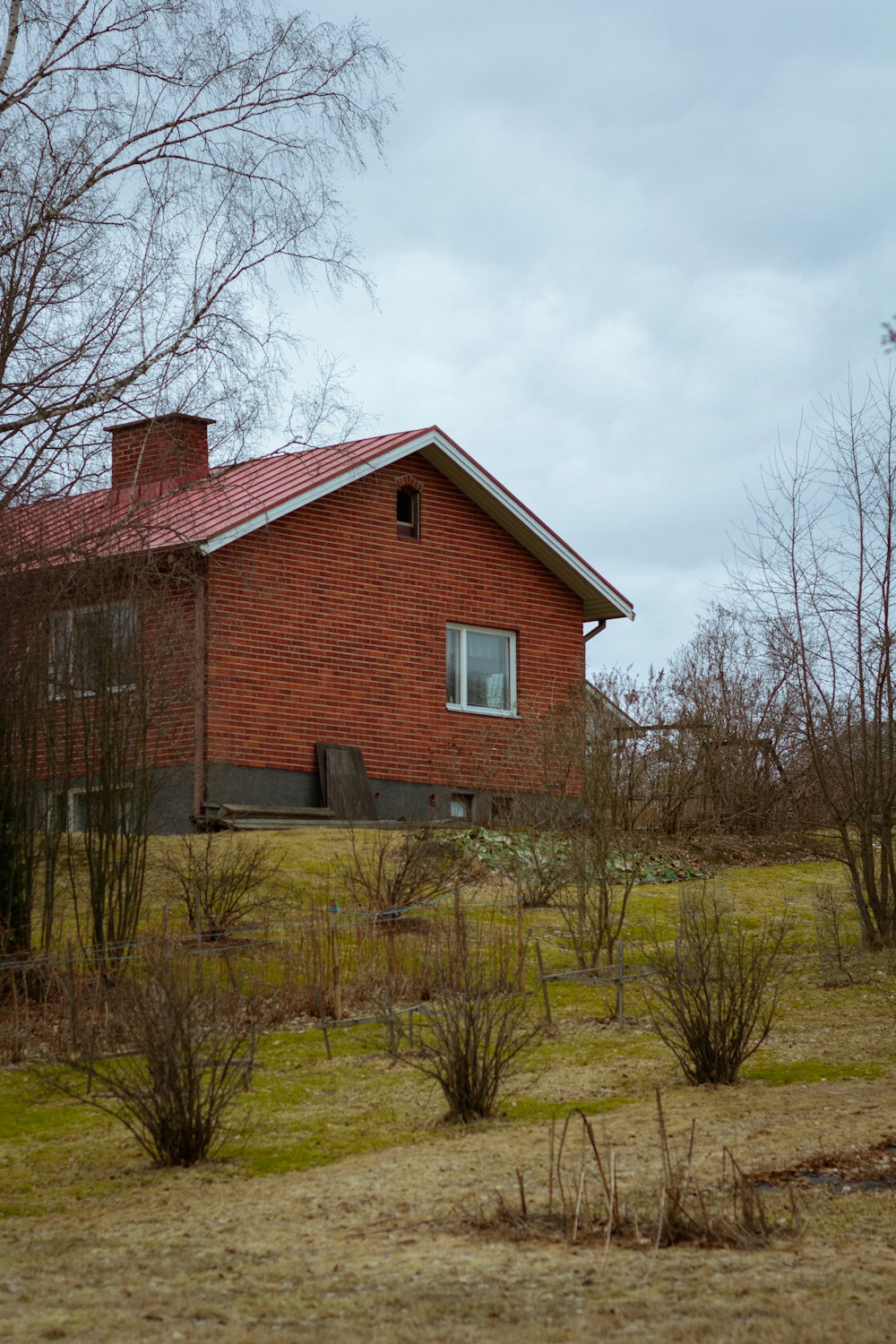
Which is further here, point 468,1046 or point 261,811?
point 261,811

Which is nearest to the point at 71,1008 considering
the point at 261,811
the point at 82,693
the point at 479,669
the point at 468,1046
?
the point at 468,1046

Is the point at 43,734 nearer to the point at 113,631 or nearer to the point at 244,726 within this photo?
the point at 113,631

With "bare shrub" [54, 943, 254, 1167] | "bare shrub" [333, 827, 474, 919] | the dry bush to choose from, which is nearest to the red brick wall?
"bare shrub" [333, 827, 474, 919]

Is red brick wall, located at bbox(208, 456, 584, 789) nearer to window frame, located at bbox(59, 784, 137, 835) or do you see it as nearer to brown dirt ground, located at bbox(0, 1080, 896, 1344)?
window frame, located at bbox(59, 784, 137, 835)

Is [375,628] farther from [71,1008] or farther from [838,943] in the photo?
[71,1008]

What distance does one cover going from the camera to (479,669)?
22.8 m

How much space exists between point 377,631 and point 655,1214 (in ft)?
50.9

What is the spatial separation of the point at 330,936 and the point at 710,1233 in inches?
252

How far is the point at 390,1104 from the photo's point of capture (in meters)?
9.12

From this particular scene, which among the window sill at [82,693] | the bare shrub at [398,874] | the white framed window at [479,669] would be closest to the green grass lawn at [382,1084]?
the bare shrub at [398,874]

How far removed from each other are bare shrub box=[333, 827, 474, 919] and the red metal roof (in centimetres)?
337

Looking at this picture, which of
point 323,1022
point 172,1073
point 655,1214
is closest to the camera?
point 655,1214

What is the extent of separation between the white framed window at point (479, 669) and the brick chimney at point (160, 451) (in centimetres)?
859

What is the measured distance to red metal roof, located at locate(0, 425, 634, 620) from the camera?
40.7 feet
